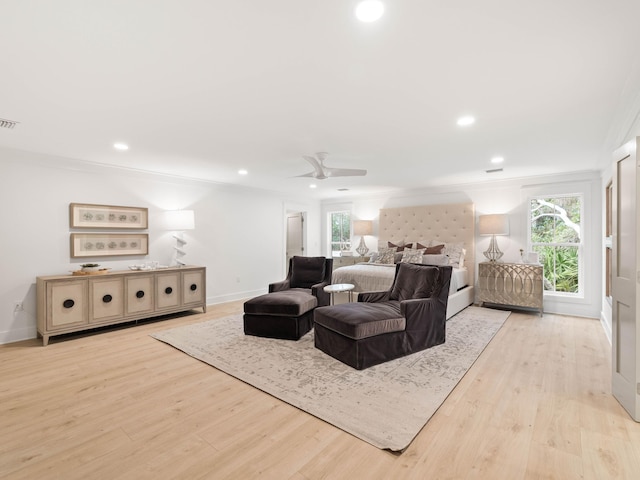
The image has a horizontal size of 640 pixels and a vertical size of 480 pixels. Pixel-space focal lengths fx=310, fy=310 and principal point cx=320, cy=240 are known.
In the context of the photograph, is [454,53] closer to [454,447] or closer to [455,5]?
[455,5]

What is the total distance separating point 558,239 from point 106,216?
721 cm

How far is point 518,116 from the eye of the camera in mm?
2785

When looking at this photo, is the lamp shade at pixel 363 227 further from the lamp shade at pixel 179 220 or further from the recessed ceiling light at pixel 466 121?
the recessed ceiling light at pixel 466 121

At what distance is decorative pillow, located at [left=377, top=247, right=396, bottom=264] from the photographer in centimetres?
599

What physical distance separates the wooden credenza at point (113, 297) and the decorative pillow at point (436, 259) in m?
3.90

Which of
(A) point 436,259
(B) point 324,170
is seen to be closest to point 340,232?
(A) point 436,259

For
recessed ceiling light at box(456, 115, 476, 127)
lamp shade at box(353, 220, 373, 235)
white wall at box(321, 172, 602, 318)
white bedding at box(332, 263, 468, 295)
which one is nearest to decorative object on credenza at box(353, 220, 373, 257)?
lamp shade at box(353, 220, 373, 235)

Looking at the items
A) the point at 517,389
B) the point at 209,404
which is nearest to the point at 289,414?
the point at 209,404

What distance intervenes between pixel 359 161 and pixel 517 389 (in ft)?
10.3

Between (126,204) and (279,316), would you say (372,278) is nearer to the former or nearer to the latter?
(279,316)

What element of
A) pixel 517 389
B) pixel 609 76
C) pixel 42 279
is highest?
pixel 609 76

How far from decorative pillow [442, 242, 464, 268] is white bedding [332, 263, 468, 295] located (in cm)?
19

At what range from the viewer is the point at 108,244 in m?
4.61

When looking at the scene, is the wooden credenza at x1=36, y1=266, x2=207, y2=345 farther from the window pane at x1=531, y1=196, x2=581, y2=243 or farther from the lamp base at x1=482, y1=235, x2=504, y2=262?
the window pane at x1=531, y1=196, x2=581, y2=243
